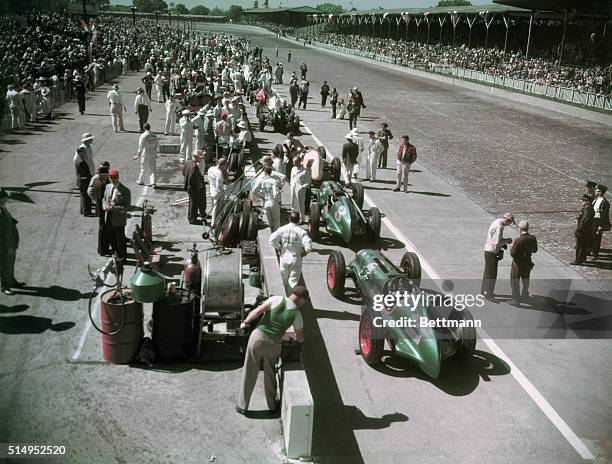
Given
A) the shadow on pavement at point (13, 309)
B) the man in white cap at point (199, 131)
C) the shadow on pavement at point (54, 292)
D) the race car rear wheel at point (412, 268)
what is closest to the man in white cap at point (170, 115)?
the man in white cap at point (199, 131)

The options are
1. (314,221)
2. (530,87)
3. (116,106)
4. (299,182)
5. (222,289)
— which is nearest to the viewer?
(222,289)

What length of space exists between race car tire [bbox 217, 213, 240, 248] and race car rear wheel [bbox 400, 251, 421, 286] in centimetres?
344

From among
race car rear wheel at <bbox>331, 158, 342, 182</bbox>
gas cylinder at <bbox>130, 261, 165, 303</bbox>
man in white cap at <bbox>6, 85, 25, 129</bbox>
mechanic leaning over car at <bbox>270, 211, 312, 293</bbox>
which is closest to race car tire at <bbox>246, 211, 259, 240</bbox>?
mechanic leaning over car at <bbox>270, 211, 312, 293</bbox>

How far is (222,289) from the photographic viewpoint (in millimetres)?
8367

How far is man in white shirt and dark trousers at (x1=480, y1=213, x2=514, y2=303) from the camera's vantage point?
10.3m

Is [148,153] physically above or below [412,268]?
above

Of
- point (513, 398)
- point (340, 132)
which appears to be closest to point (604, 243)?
point (513, 398)

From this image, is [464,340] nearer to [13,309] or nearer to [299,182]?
[299,182]

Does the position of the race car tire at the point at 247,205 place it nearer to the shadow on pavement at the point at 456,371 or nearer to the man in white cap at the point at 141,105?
the shadow on pavement at the point at 456,371

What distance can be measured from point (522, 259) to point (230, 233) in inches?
212

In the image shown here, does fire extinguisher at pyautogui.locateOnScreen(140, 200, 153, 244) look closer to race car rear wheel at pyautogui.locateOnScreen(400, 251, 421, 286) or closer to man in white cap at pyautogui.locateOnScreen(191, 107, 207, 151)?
race car rear wheel at pyautogui.locateOnScreen(400, 251, 421, 286)

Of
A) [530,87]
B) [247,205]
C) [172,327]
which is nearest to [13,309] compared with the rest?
[172,327]

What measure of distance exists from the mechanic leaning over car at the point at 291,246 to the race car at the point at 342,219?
2.93m

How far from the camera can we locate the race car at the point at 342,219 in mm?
12461
